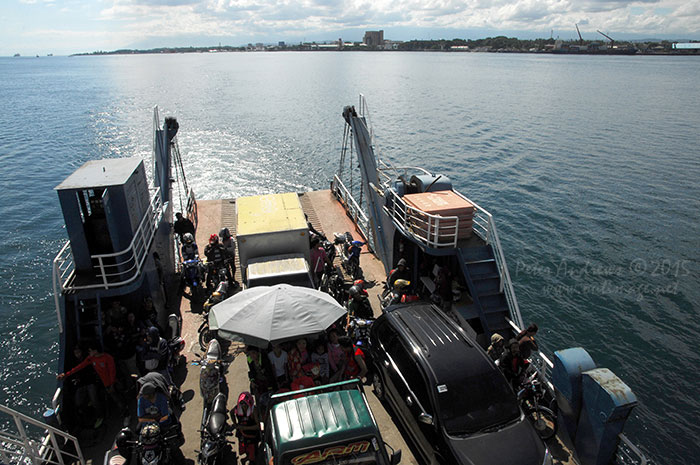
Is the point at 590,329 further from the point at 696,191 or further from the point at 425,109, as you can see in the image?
the point at 425,109

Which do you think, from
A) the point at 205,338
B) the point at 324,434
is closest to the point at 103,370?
the point at 205,338

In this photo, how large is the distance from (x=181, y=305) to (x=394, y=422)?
26.1 ft

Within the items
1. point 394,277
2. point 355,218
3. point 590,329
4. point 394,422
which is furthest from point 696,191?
point 394,422

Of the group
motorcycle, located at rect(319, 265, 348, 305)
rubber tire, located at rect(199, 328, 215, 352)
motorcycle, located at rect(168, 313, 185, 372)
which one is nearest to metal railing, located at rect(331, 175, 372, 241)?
motorcycle, located at rect(319, 265, 348, 305)

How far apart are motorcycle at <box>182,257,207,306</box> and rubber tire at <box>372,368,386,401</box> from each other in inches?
261

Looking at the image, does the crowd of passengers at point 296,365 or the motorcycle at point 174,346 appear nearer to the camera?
the crowd of passengers at point 296,365

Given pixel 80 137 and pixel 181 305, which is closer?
pixel 181 305

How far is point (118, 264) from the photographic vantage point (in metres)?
9.48

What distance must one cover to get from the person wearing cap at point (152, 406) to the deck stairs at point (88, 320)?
3074mm

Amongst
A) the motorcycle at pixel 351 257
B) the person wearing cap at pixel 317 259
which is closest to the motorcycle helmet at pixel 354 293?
the person wearing cap at pixel 317 259

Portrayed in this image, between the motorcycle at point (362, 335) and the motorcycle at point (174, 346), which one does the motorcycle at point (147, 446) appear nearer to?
the motorcycle at point (174, 346)

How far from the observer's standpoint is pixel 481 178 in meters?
35.9

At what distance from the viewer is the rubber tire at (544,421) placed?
879cm

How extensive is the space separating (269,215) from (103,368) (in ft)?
21.3
